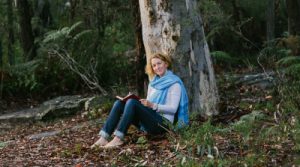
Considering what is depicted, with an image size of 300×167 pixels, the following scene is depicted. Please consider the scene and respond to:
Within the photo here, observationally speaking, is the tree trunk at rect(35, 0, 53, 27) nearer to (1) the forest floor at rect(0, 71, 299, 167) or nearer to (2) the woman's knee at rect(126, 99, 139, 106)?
(1) the forest floor at rect(0, 71, 299, 167)

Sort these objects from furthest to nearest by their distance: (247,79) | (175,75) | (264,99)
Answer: (247,79)
(264,99)
(175,75)


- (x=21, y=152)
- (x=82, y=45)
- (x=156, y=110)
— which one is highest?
(x=82, y=45)

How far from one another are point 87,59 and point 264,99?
218 inches

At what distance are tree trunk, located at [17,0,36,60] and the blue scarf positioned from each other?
9165mm

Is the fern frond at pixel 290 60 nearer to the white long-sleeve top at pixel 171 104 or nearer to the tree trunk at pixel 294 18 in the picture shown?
the white long-sleeve top at pixel 171 104

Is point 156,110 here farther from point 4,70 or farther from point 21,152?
point 4,70

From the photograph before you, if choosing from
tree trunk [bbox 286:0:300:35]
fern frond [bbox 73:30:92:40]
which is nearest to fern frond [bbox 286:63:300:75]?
tree trunk [bbox 286:0:300:35]

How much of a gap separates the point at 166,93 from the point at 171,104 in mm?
196

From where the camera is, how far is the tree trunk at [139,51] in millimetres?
10031

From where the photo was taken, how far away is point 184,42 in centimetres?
810

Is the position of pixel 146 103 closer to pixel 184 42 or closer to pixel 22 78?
pixel 184 42

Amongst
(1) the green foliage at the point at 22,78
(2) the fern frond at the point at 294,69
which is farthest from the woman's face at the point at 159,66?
(1) the green foliage at the point at 22,78

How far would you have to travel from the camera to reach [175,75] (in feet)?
25.3

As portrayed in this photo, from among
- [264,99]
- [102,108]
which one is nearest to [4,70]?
[102,108]
